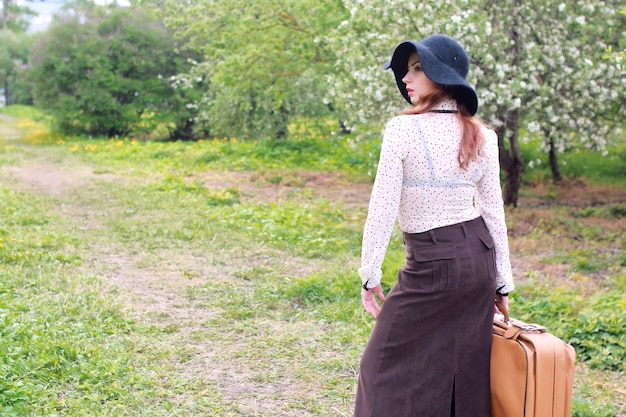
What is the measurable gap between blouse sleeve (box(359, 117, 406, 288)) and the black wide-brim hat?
24 cm

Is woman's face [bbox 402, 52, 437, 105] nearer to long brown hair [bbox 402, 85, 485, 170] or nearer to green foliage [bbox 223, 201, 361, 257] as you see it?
long brown hair [bbox 402, 85, 485, 170]

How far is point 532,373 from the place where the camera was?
2.70 metres

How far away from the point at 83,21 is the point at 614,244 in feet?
61.1

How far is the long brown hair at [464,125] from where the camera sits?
292 cm

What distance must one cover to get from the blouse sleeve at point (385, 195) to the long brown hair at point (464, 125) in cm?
16

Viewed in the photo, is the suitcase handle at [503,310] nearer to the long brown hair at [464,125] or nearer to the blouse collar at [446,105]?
the long brown hair at [464,125]

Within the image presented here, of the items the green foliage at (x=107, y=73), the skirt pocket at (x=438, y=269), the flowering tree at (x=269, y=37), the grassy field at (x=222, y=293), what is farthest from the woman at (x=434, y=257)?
the green foliage at (x=107, y=73)

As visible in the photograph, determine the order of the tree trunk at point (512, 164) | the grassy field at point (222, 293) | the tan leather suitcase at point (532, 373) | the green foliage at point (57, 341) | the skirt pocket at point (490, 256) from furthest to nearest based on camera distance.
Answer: the tree trunk at point (512, 164) → the grassy field at point (222, 293) → the green foliage at point (57, 341) → the skirt pocket at point (490, 256) → the tan leather suitcase at point (532, 373)

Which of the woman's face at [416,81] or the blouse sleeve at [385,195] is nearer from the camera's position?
the blouse sleeve at [385,195]

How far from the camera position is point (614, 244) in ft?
28.1

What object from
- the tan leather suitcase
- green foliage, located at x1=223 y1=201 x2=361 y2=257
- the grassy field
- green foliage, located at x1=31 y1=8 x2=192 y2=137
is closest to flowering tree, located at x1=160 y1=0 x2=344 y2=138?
the grassy field

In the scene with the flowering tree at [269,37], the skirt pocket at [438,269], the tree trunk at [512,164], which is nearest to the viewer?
the skirt pocket at [438,269]

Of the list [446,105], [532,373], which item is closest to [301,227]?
[446,105]

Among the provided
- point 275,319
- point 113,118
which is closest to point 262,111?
point 113,118
